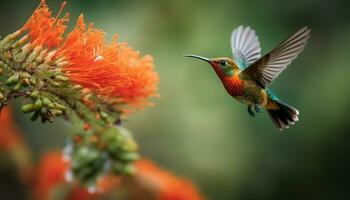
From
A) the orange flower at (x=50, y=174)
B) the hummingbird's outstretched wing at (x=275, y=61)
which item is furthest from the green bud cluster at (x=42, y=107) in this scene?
the orange flower at (x=50, y=174)

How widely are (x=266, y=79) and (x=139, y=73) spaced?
466 mm

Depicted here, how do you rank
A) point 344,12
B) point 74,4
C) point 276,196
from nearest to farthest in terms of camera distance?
point 74,4, point 344,12, point 276,196

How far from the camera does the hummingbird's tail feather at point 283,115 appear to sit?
95.5 inches

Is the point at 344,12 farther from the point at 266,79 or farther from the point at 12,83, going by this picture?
the point at 12,83

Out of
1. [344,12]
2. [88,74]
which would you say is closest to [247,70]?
[88,74]

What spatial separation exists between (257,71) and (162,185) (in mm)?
2007

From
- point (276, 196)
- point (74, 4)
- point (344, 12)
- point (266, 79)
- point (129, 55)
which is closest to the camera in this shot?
point (129, 55)

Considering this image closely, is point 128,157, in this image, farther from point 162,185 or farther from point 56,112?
point 162,185

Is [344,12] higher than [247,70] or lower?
higher

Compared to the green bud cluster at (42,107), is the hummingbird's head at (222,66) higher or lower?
higher

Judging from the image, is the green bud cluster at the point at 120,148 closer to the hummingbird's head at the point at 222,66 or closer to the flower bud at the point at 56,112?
the hummingbird's head at the point at 222,66

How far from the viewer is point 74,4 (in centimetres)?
610

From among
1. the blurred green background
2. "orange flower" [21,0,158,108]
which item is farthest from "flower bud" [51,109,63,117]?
the blurred green background

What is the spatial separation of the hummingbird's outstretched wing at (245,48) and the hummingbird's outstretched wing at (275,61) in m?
0.19
